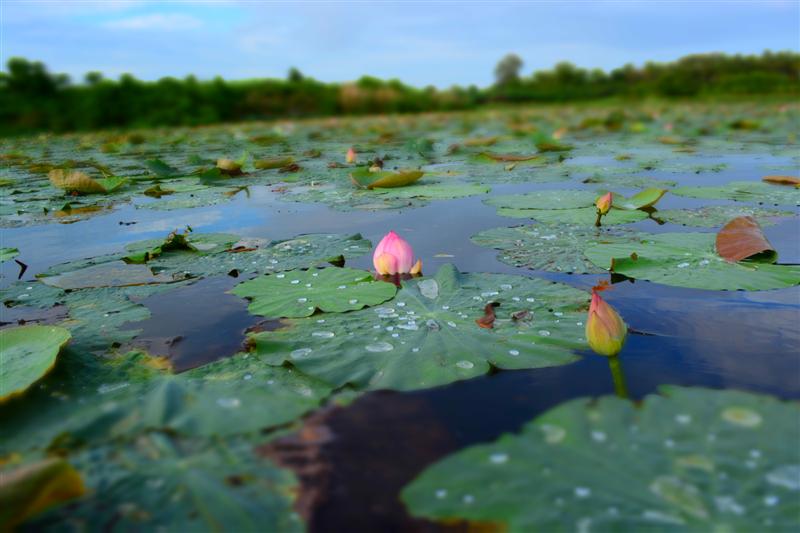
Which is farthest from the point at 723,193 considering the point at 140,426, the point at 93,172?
the point at 93,172

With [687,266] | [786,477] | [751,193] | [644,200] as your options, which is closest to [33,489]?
[786,477]

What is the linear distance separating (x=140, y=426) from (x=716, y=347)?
77 centimetres

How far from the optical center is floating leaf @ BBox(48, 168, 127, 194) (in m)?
2.48

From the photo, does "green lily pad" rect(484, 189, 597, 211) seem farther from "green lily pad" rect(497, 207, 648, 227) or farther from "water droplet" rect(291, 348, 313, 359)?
"water droplet" rect(291, 348, 313, 359)

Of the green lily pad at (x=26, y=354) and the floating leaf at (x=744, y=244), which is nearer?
the green lily pad at (x=26, y=354)

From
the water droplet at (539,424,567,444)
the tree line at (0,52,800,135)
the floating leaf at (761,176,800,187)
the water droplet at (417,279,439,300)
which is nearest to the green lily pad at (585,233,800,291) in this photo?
the water droplet at (417,279,439,300)

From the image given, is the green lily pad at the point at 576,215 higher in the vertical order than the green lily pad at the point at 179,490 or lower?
higher

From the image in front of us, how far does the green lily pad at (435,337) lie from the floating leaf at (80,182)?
2097 millimetres

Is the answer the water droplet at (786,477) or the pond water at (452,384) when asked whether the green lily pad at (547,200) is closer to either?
the pond water at (452,384)

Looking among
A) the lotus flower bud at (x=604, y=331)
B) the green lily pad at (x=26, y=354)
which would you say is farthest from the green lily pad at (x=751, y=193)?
the green lily pad at (x=26, y=354)

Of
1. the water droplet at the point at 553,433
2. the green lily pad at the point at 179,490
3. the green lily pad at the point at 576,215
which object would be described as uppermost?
the green lily pad at the point at 576,215

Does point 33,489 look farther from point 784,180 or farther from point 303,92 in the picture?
point 303,92

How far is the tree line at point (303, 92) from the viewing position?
11805 mm

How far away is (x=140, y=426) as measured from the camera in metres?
0.61
